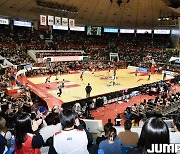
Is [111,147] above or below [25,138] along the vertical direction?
below

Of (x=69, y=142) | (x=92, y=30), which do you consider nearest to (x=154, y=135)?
(x=69, y=142)

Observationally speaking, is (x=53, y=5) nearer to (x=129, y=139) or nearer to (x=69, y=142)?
(x=129, y=139)

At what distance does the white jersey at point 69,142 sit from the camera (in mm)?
2779

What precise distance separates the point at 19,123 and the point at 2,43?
34.1 metres

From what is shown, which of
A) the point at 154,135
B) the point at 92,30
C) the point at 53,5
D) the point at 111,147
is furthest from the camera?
the point at 92,30

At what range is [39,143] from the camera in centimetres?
303

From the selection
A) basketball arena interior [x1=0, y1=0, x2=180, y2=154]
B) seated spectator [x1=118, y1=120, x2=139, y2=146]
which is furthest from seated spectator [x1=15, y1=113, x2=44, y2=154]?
seated spectator [x1=118, y1=120, x2=139, y2=146]

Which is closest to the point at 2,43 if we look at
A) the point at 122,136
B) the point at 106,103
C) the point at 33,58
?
the point at 33,58

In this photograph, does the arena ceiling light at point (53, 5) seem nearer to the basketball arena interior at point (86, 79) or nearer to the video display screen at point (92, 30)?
the basketball arena interior at point (86, 79)

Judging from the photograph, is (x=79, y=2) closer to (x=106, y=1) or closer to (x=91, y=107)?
(x=106, y=1)

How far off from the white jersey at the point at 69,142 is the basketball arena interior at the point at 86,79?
13 mm

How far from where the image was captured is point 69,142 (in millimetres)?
2773

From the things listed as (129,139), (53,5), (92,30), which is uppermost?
(53,5)

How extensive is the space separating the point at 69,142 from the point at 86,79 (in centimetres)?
2292
